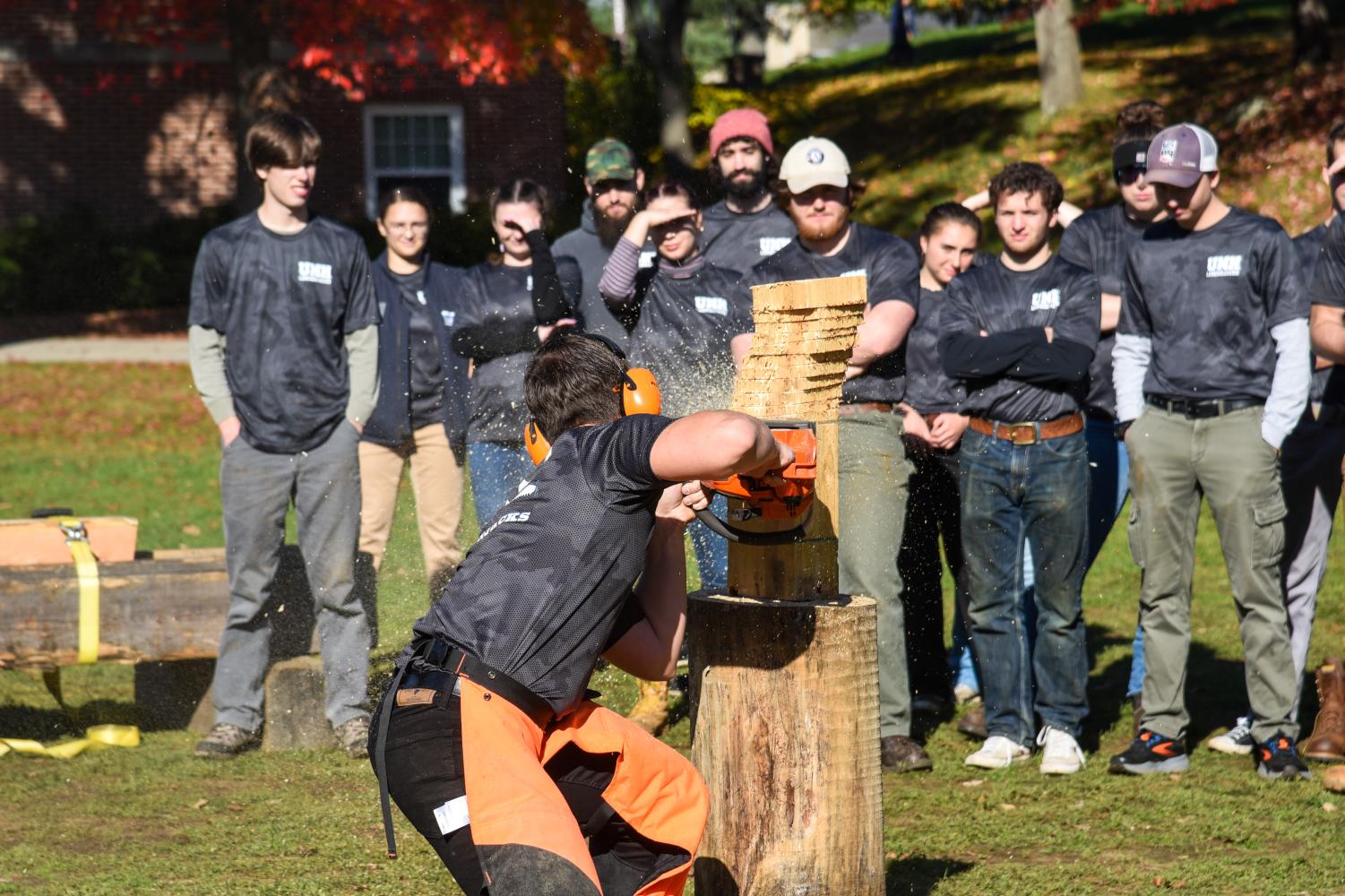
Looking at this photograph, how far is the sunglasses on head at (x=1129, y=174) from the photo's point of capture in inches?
257

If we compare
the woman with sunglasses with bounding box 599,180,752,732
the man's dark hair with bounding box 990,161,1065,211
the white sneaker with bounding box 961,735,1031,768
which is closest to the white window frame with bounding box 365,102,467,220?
the woman with sunglasses with bounding box 599,180,752,732

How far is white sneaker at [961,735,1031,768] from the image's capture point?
6.03m

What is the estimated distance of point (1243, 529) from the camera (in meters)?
5.77

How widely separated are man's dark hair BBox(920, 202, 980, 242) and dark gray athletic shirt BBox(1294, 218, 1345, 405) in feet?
4.39

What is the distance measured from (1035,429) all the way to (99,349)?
15701 mm

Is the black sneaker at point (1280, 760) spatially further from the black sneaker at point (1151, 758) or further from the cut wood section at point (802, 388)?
the cut wood section at point (802, 388)

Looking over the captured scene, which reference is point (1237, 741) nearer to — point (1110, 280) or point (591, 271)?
point (1110, 280)

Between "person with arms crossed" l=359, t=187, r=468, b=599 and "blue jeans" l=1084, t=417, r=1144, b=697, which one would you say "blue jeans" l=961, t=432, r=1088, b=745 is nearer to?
"blue jeans" l=1084, t=417, r=1144, b=697

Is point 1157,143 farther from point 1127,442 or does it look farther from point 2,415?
point 2,415

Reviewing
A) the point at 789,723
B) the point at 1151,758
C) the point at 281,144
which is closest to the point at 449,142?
the point at 281,144

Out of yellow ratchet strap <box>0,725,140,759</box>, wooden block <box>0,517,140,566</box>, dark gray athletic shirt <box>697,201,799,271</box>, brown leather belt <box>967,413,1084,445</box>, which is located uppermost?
dark gray athletic shirt <box>697,201,799,271</box>

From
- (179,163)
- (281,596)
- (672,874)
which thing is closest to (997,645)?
(672,874)

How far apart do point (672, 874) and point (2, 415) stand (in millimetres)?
13767

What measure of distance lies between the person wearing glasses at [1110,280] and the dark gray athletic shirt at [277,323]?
10.4 ft
